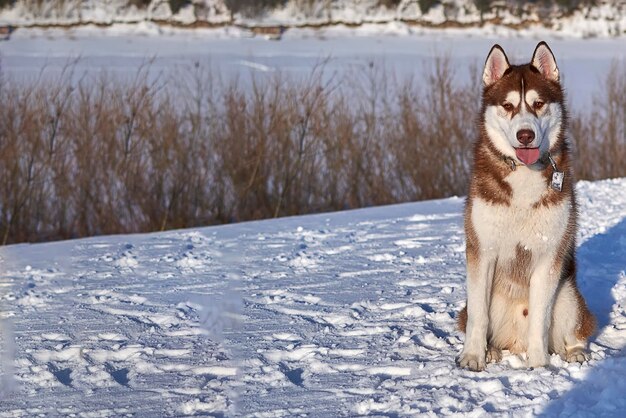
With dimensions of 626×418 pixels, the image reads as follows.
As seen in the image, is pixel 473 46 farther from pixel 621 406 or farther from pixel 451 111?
pixel 621 406

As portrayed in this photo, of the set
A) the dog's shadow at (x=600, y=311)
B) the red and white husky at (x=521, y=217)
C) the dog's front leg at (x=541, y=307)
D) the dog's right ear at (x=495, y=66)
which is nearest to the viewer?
the dog's shadow at (x=600, y=311)

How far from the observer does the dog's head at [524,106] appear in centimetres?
460

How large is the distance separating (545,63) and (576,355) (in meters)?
1.59

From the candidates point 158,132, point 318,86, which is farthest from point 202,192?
point 318,86

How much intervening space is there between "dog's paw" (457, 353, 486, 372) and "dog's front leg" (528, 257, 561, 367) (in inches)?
10.3

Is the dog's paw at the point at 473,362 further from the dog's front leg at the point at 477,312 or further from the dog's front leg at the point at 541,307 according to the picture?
the dog's front leg at the point at 541,307

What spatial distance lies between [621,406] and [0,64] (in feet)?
32.2

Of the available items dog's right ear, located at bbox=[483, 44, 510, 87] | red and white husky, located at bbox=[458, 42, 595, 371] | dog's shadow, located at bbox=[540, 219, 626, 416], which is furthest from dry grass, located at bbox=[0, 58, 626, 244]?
red and white husky, located at bbox=[458, 42, 595, 371]

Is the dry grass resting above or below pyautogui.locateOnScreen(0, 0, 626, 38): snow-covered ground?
below

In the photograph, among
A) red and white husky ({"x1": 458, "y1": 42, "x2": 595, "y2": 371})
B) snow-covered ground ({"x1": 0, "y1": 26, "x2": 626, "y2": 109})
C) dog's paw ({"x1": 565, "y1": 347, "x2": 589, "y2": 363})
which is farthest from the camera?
snow-covered ground ({"x1": 0, "y1": 26, "x2": 626, "y2": 109})

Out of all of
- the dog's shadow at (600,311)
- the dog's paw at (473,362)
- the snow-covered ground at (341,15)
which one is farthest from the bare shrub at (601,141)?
the dog's paw at (473,362)

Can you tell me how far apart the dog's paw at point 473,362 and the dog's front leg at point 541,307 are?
0.26 metres

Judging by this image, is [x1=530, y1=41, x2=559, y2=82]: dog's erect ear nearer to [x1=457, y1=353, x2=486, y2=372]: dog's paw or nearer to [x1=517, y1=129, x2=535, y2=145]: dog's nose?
[x1=517, y1=129, x2=535, y2=145]: dog's nose

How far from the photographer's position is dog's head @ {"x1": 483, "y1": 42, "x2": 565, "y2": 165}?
181 inches
